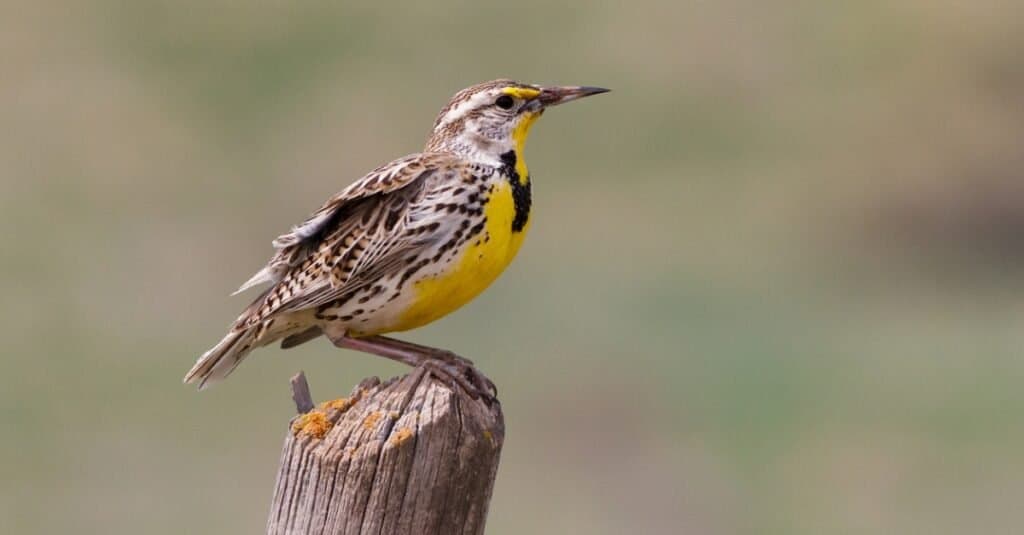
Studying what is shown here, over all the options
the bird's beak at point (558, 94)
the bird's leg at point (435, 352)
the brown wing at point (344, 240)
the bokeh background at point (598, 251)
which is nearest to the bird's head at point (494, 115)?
the bird's beak at point (558, 94)

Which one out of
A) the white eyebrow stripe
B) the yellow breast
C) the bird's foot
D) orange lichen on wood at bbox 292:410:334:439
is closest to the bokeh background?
the white eyebrow stripe

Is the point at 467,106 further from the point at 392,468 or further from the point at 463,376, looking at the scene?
the point at 392,468

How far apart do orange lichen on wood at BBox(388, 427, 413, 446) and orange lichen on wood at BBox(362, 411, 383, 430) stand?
1.8 inches

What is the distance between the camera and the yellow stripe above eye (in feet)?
14.7

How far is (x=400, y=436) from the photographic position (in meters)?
3.39

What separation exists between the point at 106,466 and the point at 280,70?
407 cm

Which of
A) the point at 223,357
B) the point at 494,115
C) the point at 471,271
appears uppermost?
the point at 494,115

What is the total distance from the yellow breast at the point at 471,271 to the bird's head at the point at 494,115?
0.65 feet

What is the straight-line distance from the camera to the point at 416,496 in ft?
11.1

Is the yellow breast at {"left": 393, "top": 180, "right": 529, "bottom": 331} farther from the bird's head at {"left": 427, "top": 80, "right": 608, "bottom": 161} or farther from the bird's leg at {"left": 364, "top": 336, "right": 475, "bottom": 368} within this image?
the bird's head at {"left": 427, "top": 80, "right": 608, "bottom": 161}

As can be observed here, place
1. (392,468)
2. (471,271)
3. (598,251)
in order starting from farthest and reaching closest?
(598,251), (471,271), (392,468)

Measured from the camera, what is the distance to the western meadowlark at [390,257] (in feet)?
13.8

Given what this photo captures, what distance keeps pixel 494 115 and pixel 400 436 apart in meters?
1.18

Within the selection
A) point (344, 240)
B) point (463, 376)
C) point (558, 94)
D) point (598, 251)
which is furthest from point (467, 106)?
point (598, 251)
